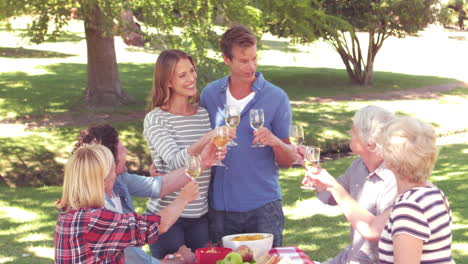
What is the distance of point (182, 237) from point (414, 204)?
1786 millimetres

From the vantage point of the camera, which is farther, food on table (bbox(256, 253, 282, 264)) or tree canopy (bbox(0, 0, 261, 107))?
tree canopy (bbox(0, 0, 261, 107))

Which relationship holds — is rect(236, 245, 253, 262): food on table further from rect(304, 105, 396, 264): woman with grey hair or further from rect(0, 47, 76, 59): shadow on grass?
rect(0, 47, 76, 59): shadow on grass

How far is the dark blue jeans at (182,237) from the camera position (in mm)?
4300

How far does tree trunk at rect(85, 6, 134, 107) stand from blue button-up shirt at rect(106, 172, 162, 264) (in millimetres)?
13084

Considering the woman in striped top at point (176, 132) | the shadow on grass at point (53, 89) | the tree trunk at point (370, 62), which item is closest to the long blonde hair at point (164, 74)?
the woman in striped top at point (176, 132)

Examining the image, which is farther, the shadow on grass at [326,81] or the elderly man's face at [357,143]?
the shadow on grass at [326,81]

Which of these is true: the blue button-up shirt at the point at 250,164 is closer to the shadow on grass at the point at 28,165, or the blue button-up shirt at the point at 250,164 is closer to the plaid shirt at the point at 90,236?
the plaid shirt at the point at 90,236

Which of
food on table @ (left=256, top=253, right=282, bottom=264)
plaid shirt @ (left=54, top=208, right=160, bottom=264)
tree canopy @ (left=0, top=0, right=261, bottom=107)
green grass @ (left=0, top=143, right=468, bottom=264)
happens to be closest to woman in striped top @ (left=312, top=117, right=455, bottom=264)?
food on table @ (left=256, top=253, right=282, bottom=264)

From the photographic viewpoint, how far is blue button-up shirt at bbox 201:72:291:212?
4.43 meters

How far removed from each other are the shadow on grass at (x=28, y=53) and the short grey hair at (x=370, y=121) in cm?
2478

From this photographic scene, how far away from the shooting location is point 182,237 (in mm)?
4348

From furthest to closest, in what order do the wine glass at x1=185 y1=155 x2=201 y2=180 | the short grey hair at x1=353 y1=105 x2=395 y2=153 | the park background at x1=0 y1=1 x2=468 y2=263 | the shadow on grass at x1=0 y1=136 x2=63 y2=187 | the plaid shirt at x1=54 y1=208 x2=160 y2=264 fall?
the shadow on grass at x1=0 y1=136 x2=63 y2=187 < the park background at x1=0 y1=1 x2=468 y2=263 < the short grey hair at x1=353 y1=105 x2=395 y2=153 < the wine glass at x1=185 y1=155 x2=201 y2=180 < the plaid shirt at x1=54 y1=208 x2=160 y2=264

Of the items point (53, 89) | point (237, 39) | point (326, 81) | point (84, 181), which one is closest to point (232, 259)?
point (84, 181)

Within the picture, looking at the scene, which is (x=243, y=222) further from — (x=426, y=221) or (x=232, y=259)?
(x=426, y=221)
